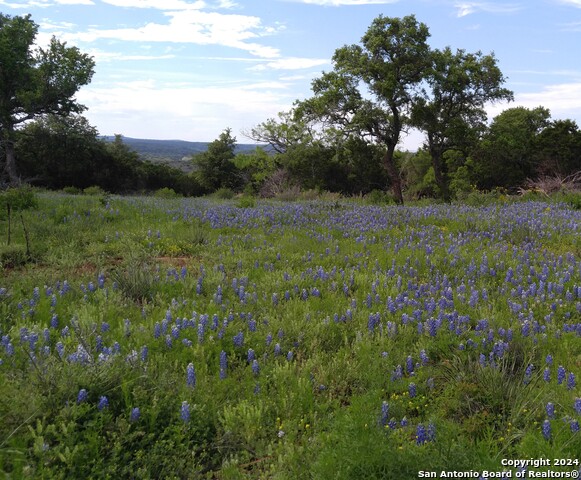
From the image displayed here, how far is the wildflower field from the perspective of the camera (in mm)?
2785

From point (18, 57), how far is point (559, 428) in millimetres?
32882

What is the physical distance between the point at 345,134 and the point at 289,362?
2340 cm

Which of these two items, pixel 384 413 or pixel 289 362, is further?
pixel 289 362

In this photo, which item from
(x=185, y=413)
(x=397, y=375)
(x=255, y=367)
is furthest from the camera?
(x=255, y=367)

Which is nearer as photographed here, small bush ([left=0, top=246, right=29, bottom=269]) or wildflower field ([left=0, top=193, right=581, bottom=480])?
wildflower field ([left=0, top=193, right=581, bottom=480])

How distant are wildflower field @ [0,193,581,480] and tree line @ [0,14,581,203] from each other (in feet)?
64.0

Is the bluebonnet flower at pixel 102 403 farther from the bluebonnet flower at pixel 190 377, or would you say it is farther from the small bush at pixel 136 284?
the small bush at pixel 136 284

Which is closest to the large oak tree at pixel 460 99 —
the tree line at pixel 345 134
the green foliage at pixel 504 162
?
the tree line at pixel 345 134

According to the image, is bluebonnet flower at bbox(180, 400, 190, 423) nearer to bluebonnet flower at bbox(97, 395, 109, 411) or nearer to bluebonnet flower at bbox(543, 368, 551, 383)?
bluebonnet flower at bbox(97, 395, 109, 411)

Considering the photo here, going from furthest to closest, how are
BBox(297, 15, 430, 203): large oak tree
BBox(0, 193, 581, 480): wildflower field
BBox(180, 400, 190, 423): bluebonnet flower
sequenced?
BBox(297, 15, 430, 203): large oak tree, BBox(180, 400, 190, 423): bluebonnet flower, BBox(0, 193, 581, 480): wildflower field

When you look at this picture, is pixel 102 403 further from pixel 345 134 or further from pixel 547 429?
pixel 345 134

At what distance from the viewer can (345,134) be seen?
85.6ft

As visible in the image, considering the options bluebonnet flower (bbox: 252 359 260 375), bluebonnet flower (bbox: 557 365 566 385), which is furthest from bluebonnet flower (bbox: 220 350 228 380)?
bluebonnet flower (bbox: 557 365 566 385)

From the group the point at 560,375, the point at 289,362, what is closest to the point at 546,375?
the point at 560,375
